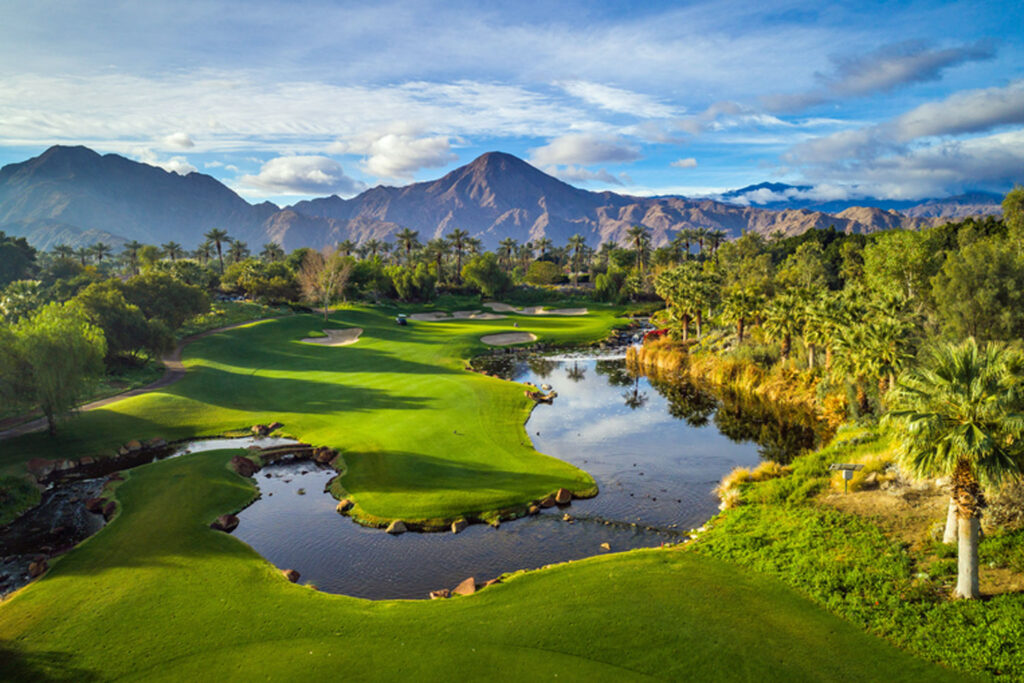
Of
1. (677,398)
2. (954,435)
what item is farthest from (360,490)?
(677,398)

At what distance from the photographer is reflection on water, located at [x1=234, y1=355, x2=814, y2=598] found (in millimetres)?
21219

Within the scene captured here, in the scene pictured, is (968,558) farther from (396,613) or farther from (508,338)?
(508,338)

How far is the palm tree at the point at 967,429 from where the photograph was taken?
47.1ft

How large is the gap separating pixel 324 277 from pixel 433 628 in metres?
86.0

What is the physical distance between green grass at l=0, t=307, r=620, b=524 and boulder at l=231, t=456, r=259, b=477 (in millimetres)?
4997

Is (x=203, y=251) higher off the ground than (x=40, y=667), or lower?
higher

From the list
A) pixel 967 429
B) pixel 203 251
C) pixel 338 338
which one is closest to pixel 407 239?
pixel 203 251

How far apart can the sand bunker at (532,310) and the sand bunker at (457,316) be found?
22.7 feet

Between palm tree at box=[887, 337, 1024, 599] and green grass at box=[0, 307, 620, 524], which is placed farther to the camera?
green grass at box=[0, 307, 620, 524]

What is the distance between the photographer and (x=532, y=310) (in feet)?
405

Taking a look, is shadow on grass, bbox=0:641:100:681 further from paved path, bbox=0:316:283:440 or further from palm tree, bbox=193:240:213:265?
palm tree, bbox=193:240:213:265

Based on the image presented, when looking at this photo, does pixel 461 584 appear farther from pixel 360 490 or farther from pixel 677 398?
pixel 677 398

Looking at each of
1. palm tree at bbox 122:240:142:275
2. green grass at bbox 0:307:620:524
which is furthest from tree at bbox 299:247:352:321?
palm tree at bbox 122:240:142:275

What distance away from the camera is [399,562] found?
2144 cm
